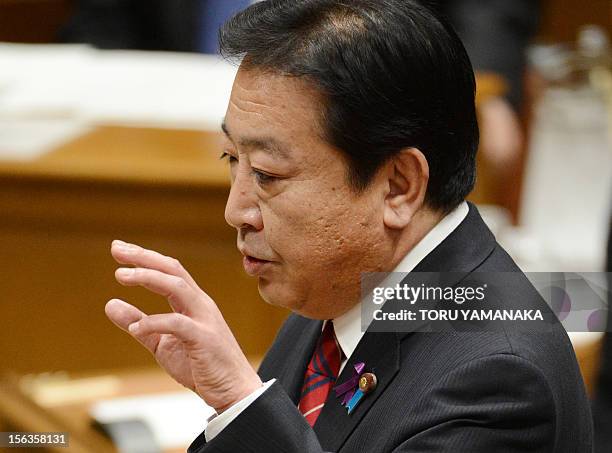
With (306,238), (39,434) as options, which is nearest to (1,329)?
(39,434)

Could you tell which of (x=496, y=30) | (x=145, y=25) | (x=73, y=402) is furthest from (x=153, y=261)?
(x=145, y=25)

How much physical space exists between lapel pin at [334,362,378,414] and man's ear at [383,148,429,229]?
200 millimetres

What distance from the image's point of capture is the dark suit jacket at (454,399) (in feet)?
4.67

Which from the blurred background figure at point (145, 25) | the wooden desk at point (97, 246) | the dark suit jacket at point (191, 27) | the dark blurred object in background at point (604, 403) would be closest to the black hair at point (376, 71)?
the dark blurred object in background at point (604, 403)

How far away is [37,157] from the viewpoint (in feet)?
11.7

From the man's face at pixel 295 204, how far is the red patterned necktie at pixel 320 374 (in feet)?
0.34

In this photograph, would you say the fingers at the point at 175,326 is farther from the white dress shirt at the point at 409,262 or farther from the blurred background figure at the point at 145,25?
the blurred background figure at the point at 145,25

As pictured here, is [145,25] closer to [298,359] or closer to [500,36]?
[500,36]

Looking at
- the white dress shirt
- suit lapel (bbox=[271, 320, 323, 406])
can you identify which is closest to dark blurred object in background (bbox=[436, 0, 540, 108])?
suit lapel (bbox=[271, 320, 323, 406])

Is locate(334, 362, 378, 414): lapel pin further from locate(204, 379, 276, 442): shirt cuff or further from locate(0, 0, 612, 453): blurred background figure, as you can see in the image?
locate(0, 0, 612, 453): blurred background figure

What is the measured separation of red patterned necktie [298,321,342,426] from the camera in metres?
1.65

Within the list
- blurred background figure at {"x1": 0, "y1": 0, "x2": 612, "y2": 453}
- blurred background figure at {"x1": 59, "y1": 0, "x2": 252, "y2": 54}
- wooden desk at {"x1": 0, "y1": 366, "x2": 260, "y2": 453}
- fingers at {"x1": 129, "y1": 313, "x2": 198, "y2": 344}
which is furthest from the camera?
blurred background figure at {"x1": 59, "y1": 0, "x2": 252, "y2": 54}

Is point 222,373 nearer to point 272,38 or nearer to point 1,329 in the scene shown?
point 272,38

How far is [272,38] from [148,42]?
366 centimetres
